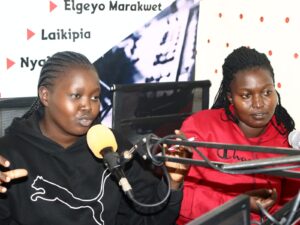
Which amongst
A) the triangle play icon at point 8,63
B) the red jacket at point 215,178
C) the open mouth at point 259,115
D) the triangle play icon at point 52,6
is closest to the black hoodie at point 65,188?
the red jacket at point 215,178

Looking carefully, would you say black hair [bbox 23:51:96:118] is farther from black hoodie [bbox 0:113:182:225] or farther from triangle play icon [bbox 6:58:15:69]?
triangle play icon [bbox 6:58:15:69]

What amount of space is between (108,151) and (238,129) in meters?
0.82

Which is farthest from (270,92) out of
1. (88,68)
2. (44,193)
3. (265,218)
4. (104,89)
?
(104,89)

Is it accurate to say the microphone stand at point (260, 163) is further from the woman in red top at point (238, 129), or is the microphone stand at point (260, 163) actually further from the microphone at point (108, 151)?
the woman in red top at point (238, 129)

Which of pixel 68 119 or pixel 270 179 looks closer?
pixel 68 119

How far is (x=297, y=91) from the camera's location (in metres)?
2.22

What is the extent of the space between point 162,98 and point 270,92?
15.9 inches

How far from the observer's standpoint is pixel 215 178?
1.65 metres

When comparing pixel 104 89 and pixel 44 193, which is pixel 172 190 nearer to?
pixel 44 193

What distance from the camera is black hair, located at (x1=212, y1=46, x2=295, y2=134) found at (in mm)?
1674

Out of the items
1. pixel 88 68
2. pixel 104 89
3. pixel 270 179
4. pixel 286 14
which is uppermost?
pixel 286 14

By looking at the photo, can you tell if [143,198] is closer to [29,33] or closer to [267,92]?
[267,92]

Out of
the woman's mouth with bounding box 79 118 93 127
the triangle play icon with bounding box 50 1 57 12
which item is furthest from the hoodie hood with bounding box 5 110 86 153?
the triangle play icon with bounding box 50 1 57 12

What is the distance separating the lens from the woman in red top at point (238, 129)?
161cm
